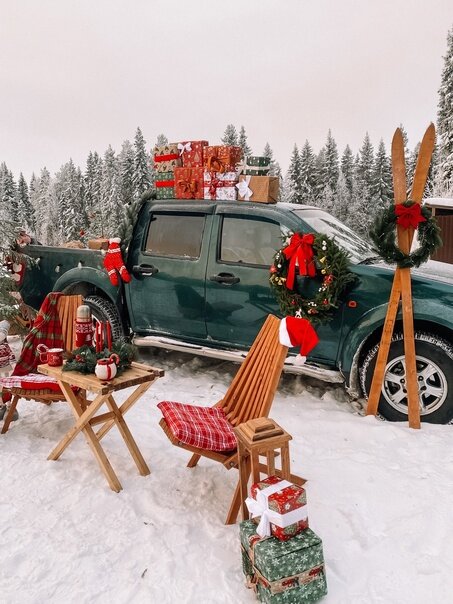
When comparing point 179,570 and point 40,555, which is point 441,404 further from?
point 40,555

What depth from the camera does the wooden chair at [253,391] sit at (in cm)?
299

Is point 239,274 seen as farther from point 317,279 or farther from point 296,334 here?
point 296,334

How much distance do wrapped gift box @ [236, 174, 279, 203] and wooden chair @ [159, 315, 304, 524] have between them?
71.1 inches

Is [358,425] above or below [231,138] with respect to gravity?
below

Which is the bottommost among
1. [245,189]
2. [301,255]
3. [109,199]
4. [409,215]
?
[301,255]

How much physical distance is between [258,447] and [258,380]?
0.88m

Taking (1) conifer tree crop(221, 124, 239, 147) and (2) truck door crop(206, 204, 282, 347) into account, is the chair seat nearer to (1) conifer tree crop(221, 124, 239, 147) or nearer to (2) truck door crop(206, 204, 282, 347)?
(2) truck door crop(206, 204, 282, 347)

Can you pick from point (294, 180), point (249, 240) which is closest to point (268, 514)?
point (249, 240)

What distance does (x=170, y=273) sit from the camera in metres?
5.36

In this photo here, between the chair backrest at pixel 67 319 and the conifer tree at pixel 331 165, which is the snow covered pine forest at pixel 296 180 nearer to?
the conifer tree at pixel 331 165

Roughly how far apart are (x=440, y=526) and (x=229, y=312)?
2.74 metres

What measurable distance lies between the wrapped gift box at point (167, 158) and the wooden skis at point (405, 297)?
93.3 inches

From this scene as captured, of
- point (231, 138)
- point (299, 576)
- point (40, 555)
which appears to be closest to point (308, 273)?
point (299, 576)

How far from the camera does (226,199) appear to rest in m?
5.14
